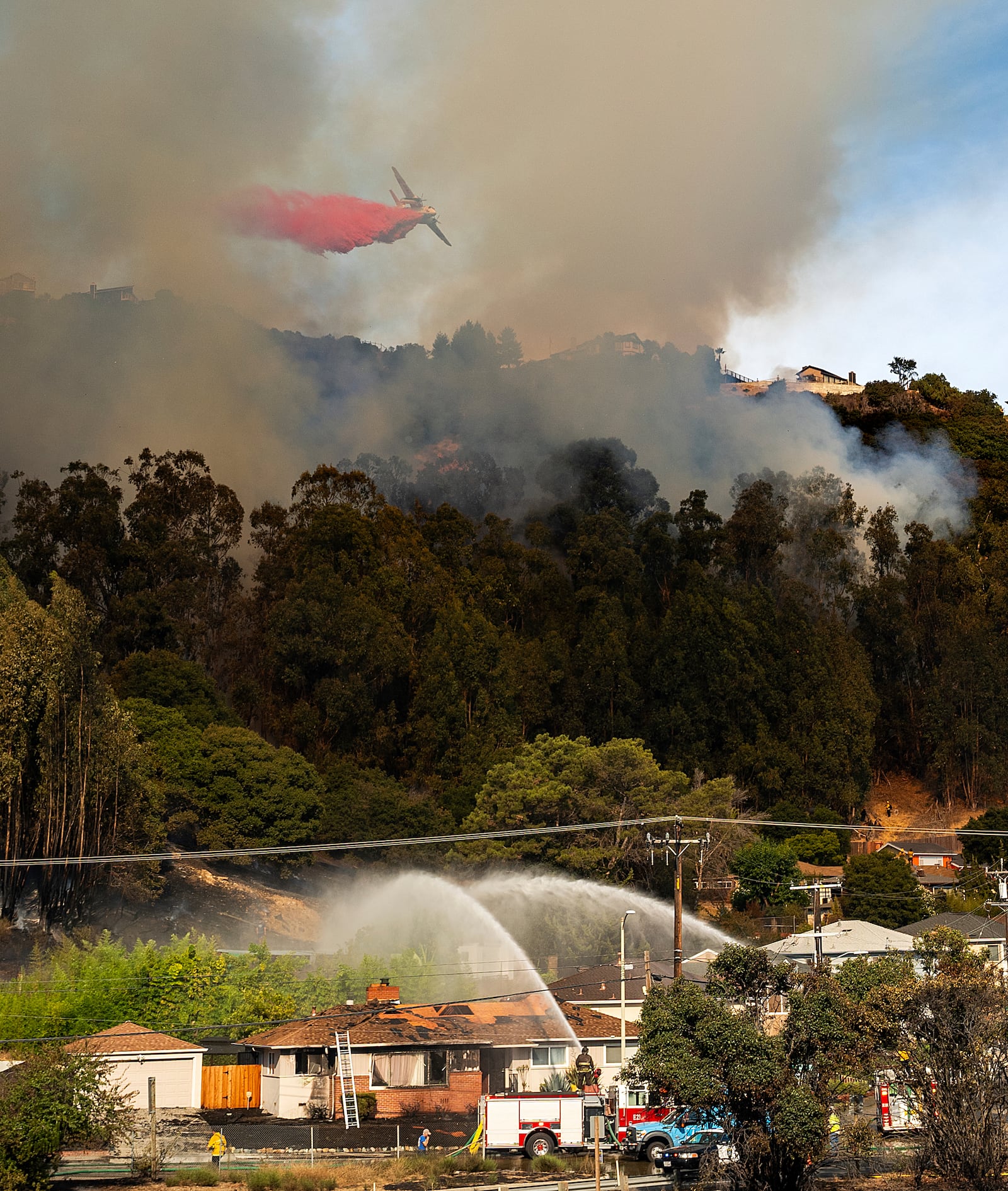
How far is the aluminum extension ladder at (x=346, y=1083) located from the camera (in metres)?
47.7

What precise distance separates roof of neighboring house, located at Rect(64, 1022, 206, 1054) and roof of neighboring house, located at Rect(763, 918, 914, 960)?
93.1 ft

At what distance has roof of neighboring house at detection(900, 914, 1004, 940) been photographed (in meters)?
75.4

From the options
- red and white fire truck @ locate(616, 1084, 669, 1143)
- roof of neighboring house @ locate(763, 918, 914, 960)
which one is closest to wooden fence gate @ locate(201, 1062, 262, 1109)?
red and white fire truck @ locate(616, 1084, 669, 1143)

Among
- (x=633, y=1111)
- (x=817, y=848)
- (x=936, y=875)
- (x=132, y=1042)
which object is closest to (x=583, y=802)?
(x=817, y=848)

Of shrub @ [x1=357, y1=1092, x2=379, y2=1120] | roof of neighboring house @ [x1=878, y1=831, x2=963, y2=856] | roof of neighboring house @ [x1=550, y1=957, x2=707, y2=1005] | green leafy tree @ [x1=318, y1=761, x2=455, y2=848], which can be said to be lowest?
shrub @ [x1=357, y1=1092, x2=379, y2=1120]

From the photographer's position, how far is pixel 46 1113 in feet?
118

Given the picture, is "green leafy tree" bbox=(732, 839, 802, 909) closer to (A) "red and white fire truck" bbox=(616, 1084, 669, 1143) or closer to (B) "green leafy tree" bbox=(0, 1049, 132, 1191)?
(A) "red and white fire truck" bbox=(616, 1084, 669, 1143)

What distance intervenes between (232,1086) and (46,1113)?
17.8m

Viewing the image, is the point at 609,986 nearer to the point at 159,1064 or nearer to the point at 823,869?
the point at 159,1064

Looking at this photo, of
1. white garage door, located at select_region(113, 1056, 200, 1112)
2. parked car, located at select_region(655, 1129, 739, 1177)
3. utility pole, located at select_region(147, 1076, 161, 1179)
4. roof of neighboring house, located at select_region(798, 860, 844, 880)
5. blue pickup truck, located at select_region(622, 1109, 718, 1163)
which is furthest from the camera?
roof of neighboring house, located at select_region(798, 860, 844, 880)

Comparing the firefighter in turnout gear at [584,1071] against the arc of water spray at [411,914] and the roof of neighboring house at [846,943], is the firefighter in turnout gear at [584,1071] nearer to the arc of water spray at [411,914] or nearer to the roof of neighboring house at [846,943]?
the arc of water spray at [411,914]

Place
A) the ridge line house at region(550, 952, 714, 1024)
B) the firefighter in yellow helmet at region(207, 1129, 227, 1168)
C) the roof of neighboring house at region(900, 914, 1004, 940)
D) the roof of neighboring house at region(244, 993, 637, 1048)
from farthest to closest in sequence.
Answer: the roof of neighboring house at region(900, 914, 1004, 940) → the ridge line house at region(550, 952, 714, 1024) → the roof of neighboring house at region(244, 993, 637, 1048) → the firefighter in yellow helmet at region(207, 1129, 227, 1168)

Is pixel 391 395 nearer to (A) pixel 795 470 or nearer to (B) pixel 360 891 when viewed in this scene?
(A) pixel 795 470

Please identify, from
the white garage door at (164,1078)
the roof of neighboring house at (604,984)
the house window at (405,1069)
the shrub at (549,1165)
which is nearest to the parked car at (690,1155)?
the shrub at (549,1165)
